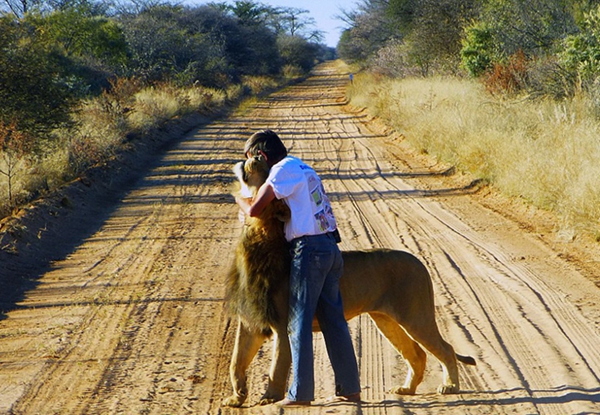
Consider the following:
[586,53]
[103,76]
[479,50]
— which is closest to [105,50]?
[103,76]

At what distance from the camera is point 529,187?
11977mm

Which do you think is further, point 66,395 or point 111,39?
point 111,39

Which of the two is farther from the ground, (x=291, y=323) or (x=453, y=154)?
(x=291, y=323)

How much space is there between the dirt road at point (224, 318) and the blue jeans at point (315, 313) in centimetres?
30

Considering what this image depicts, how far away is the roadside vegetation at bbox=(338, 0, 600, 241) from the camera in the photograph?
11258 millimetres

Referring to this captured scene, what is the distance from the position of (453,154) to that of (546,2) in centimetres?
642

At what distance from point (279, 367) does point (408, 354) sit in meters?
0.99

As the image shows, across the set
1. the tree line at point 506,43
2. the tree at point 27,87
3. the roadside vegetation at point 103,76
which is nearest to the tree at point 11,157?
the roadside vegetation at point 103,76

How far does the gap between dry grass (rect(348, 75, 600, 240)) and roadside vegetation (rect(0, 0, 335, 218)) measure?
7.62 metres

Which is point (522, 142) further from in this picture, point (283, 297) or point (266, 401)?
point (266, 401)

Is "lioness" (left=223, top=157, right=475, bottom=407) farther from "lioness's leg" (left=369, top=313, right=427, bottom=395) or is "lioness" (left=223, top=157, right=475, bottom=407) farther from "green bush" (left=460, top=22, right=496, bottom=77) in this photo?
"green bush" (left=460, top=22, right=496, bottom=77)

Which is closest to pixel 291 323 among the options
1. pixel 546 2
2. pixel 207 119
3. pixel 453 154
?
pixel 453 154

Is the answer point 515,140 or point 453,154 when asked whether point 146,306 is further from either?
point 453,154

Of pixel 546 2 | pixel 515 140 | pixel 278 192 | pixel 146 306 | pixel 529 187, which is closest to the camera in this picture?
pixel 278 192
